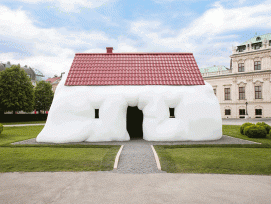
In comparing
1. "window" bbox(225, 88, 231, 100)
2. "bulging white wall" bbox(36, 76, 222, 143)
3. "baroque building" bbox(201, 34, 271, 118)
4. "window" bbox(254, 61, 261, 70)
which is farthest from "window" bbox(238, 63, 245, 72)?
"bulging white wall" bbox(36, 76, 222, 143)

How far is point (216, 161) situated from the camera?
8078 millimetres

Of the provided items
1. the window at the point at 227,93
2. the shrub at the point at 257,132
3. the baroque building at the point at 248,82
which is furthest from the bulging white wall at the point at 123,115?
the window at the point at 227,93

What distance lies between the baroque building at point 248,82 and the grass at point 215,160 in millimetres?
41710

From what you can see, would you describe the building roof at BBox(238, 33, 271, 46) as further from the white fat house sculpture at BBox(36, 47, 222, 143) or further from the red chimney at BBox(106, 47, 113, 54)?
the white fat house sculpture at BBox(36, 47, 222, 143)

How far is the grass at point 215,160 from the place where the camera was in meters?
7.19

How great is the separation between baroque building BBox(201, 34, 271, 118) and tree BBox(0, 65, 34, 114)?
45.4 meters

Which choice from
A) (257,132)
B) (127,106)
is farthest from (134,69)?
(257,132)

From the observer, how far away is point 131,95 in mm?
13211

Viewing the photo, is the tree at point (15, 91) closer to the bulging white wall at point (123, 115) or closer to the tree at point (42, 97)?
the tree at point (42, 97)

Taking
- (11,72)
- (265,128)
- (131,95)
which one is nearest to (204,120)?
(131,95)

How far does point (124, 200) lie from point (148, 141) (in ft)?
27.2

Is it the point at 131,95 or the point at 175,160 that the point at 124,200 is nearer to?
the point at 175,160

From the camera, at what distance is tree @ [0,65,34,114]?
36.8 metres

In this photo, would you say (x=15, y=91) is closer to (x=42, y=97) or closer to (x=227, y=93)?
(x=42, y=97)
